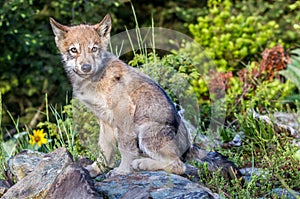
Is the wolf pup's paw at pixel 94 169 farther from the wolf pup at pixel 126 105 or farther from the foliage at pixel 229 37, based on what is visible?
the foliage at pixel 229 37

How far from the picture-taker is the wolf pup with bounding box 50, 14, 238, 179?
4.39 meters

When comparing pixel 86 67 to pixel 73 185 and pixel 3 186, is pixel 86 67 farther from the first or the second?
pixel 3 186

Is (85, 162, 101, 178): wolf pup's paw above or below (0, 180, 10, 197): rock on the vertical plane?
above

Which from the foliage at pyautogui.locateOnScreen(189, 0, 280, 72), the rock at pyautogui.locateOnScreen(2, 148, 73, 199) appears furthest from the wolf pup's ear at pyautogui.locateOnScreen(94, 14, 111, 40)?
the foliage at pyautogui.locateOnScreen(189, 0, 280, 72)

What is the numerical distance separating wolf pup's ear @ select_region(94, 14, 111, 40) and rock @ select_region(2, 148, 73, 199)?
98 cm

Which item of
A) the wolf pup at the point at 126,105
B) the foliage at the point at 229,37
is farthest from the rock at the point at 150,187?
the foliage at the point at 229,37

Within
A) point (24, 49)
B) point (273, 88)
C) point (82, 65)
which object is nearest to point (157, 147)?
point (82, 65)

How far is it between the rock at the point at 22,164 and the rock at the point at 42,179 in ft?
1.44

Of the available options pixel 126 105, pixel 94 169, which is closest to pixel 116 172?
pixel 94 169

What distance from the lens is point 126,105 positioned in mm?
4457

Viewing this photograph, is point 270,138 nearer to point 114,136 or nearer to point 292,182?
point 292,182

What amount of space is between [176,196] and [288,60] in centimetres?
437

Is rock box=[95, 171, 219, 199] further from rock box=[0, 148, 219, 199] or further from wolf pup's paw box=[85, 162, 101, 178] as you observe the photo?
wolf pup's paw box=[85, 162, 101, 178]

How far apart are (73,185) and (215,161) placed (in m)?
1.37
